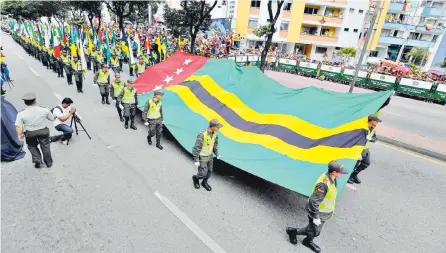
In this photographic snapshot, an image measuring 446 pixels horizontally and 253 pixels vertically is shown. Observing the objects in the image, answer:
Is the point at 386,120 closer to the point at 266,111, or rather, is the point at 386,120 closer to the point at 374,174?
the point at 374,174

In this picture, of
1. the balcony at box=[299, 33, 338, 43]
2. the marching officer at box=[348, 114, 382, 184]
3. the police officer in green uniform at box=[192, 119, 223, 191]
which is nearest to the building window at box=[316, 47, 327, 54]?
the balcony at box=[299, 33, 338, 43]

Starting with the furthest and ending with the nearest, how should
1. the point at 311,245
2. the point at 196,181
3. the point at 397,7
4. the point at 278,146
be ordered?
the point at 397,7, the point at 278,146, the point at 196,181, the point at 311,245

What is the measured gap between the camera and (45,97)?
1052 cm

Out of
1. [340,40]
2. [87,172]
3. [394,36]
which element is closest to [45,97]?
[87,172]

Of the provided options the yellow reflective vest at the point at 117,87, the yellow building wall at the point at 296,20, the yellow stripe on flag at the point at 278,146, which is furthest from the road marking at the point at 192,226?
the yellow building wall at the point at 296,20

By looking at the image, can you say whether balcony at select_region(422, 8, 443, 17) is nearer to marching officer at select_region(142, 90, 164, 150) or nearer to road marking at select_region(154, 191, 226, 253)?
marching officer at select_region(142, 90, 164, 150)

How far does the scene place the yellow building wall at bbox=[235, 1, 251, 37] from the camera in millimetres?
32844

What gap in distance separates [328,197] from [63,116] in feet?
19.6

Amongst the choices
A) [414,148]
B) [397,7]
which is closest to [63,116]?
[414,148]

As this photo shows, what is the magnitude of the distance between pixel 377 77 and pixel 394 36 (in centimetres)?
3051

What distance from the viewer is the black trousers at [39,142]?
5102 mm

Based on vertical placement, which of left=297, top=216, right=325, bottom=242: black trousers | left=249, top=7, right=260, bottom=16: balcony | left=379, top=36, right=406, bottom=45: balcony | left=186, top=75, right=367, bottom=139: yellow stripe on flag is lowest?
left=297, top=216, right=325, bottom=242: black trousers

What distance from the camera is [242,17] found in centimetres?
3353

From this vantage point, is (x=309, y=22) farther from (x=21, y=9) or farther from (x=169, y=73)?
(x=21, y=9)
